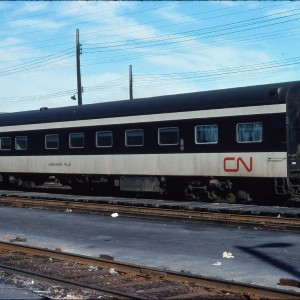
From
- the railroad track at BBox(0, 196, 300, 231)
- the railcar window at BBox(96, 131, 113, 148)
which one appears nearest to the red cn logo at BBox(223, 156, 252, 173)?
the railroad track at BBox(0, 196, 300, 231)

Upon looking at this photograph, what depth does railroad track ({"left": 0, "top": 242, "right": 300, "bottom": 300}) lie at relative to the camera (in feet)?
24.6

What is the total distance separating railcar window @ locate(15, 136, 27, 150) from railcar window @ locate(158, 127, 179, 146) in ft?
27.5

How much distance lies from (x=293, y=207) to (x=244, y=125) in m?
2.91

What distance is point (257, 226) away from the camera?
13984 mm

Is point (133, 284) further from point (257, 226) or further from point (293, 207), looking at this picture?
point (293, 207)

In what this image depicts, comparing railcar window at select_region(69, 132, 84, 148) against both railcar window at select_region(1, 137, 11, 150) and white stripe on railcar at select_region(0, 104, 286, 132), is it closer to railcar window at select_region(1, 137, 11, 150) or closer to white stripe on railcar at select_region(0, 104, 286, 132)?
white stripe on railcar at select_region(0, 104, 286, 132)

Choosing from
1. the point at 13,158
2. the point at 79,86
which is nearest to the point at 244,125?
the point at 13,158

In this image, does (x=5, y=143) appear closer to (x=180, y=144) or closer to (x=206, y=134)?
(x=180, y=144)

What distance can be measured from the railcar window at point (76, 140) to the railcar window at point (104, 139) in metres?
0.96

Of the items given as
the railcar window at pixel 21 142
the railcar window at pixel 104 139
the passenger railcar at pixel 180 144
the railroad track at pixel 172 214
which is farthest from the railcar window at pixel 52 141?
the railroad track at pixel 172 214

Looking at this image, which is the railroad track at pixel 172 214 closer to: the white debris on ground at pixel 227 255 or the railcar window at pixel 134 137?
the railcar window at pixel 134 137

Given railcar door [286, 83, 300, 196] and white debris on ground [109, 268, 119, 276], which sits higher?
railcar door [286, 83, 300, 196]

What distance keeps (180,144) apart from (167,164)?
91cm

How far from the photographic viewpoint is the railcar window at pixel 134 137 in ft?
69.8
